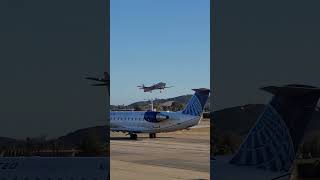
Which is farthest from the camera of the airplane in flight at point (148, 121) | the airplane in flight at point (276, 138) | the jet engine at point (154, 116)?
the jet engine at point (154, 116)

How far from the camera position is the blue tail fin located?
6.00m

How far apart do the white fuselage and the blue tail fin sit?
20.6 metres

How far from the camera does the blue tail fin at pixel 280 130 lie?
19.7 ft

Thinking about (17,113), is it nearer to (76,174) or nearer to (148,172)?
(76,174)

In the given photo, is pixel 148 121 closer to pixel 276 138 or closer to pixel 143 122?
pixel 143 122

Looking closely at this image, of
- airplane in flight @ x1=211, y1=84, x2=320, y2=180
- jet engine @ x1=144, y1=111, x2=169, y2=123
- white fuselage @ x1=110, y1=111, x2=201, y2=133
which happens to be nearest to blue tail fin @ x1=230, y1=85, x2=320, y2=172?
airplane in flight @ x1=211, y1=84, x2=320, y2=180

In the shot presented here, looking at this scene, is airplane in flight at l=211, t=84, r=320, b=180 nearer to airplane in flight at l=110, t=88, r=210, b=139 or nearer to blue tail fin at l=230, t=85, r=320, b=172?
blue tail fin at l=230, t=85, r=320, b=172

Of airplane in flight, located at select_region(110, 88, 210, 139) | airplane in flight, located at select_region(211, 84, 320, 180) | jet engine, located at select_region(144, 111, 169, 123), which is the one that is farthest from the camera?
jet engine, located at select_region(144, 111, 169, 123)

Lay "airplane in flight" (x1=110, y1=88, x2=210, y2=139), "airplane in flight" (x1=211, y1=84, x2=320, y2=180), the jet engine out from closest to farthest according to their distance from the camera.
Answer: "airplane in flight" (x1=211, y1=84, x2=320, y2=180), "airplane in flight" (x1=110, y1=88, x2=210, y2=139), the jet engine

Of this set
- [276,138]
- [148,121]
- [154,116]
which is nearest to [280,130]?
[276,138]

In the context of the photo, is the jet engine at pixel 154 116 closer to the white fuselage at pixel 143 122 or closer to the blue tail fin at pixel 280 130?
the white fuselage at pixel 143 122

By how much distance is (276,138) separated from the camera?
607 cm

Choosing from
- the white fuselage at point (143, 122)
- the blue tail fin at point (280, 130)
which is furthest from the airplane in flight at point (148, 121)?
the blue tail fin at point (280, 130)

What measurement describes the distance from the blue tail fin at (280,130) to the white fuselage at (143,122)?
20.6 metres
